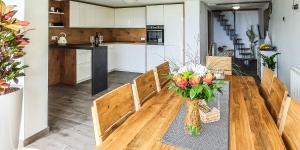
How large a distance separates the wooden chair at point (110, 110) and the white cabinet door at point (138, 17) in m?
6.22

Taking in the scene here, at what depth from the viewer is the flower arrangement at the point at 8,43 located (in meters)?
2.09

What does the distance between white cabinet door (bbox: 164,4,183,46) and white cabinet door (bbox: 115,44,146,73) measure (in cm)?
99

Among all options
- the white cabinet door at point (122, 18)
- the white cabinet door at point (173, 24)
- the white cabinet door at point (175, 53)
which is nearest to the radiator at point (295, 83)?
the white cabinet door at point (175, 53)

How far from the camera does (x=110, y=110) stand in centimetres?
147

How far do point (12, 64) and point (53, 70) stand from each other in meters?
3.80

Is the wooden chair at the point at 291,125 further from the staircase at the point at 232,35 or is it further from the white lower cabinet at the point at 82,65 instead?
the staircase at the point at 232,35

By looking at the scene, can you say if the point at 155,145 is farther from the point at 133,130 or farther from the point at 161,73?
the point at 161,73

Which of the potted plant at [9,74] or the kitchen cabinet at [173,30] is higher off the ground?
the kitchen cabinet at [173,30]

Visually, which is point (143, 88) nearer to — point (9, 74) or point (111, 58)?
point (9, 74)

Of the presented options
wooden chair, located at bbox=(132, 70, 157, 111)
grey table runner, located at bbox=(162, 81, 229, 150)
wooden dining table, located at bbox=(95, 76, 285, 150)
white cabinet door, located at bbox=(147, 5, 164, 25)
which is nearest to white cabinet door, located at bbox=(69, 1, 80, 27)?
white cabinet door, located at bbox=(147, 5, 164, 25)

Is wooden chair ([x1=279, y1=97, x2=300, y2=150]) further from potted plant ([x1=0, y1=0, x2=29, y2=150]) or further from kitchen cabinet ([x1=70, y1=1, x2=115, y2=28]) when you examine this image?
kitchen cabinet ([x1=70, y1=1, x2=115, y2=28])

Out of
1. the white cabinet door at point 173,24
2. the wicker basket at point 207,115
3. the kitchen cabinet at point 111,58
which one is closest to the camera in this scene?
the wicker basket at point 207,115

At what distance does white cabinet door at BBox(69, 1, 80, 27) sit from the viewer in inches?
236

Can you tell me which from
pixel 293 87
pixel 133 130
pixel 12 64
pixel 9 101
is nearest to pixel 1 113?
pixel 9 101
